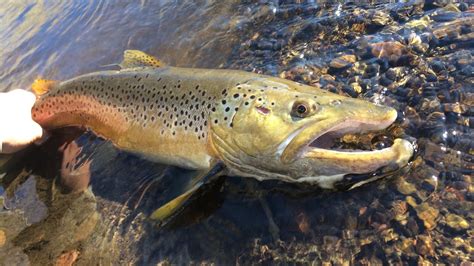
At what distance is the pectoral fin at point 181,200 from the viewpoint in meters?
3.30

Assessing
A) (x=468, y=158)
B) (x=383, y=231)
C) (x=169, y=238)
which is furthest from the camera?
(x=169, y=238)

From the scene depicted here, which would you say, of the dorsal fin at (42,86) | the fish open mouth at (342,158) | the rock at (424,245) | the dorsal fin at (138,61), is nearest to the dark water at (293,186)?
the rock at (424,245)

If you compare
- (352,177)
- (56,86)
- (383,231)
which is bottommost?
(383,231)

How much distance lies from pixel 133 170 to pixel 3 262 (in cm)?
142

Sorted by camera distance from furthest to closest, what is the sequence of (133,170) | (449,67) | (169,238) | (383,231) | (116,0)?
(116,0)
(133,170)
(449,67)
(169,238)
(383,231)

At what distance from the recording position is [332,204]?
3.20m

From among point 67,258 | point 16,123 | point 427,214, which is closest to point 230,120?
point 427,214

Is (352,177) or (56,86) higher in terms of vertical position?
(56,86)

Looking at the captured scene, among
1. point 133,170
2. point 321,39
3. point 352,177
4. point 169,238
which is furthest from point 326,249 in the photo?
point 321,39

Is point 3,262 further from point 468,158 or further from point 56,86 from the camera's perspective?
point 468,158

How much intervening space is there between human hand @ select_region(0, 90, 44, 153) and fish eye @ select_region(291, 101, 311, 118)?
141 inches

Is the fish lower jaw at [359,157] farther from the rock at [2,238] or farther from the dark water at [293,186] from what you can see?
the rock at [2,238]

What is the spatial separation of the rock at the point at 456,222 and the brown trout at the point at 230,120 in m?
0.50

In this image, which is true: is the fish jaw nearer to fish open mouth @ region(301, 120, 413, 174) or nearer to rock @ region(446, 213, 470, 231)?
fish open mouth @ region(301, 120, 413, 174)
